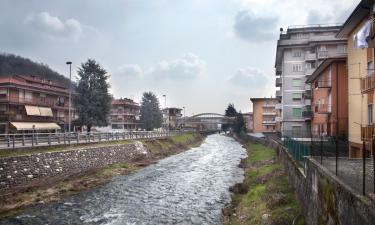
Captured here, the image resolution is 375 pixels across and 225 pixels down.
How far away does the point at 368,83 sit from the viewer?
22.7 metres

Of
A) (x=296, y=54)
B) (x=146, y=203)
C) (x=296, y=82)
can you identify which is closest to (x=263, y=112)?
(x=296, y=54)

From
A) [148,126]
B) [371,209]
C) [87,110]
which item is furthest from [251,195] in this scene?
[148,126]

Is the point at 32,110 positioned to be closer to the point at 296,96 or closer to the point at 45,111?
the point at 45,111

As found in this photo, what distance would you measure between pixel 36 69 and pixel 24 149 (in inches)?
4866

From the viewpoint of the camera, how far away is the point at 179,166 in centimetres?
4131

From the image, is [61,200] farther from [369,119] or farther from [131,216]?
[369,119]

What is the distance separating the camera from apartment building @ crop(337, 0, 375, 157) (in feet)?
70.1

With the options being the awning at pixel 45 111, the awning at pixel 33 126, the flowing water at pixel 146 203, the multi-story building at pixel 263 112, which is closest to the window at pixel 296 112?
the flowing water at pixel 146 203

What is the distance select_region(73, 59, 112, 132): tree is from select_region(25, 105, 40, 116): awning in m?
6.31

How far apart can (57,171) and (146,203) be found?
452 inches

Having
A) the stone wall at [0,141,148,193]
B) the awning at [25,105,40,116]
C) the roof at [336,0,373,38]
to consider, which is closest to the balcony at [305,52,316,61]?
the roof at [336,0,373,38]

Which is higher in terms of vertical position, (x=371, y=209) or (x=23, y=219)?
(x=371, y=209)

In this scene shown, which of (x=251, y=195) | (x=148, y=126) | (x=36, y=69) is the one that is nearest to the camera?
(x=251, y=195)

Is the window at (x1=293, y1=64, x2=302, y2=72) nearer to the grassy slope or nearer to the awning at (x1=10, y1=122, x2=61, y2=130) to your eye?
the grassy slope
